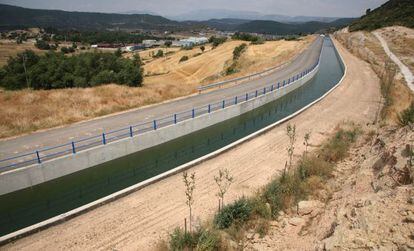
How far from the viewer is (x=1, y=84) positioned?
5281 centimetres

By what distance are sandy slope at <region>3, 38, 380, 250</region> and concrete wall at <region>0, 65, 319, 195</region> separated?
507 centimetres

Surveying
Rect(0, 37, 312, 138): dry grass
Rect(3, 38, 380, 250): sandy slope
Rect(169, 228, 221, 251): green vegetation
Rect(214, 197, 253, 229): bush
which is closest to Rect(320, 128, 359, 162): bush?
Rect(3, 38, 380, 250): sandy slope

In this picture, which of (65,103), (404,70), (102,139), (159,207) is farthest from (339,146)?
(404,70)

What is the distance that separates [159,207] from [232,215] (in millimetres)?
3428

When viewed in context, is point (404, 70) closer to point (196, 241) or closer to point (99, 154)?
point (99, 154)

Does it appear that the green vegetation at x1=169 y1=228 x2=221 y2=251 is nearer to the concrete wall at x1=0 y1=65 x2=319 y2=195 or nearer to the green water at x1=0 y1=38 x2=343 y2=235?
the green water at x1=0 y1=38 x2=343 y2=235

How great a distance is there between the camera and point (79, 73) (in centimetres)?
4356

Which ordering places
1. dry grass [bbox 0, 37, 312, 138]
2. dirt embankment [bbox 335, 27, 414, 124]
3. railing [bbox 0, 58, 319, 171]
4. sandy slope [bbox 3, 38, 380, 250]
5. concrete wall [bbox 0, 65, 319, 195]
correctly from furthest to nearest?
dirt embankment [bbox 335, 27, 414, 124], dry grass [bbox 0, 37, 312, 138], railing [bbox 0, 58, 319, 171], concrete wall [bbox 0, 65, 319, 195], sandy slope [bbox 3, 38, 380, 250]

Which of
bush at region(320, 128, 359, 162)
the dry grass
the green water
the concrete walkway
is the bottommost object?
the green water

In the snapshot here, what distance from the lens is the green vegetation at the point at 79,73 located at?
4156 centimetres

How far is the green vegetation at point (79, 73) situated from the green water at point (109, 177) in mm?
21020

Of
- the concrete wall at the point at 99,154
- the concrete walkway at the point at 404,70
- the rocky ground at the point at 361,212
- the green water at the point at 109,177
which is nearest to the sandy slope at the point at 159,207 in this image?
the green water at the point at 109,177

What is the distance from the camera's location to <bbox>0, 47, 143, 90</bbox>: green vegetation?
41562mm

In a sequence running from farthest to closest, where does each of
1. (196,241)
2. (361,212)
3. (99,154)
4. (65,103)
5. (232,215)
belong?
1. (65,103)
2. (99,154)
3. (232,215)
4. (196,241)
5. (361,212)
